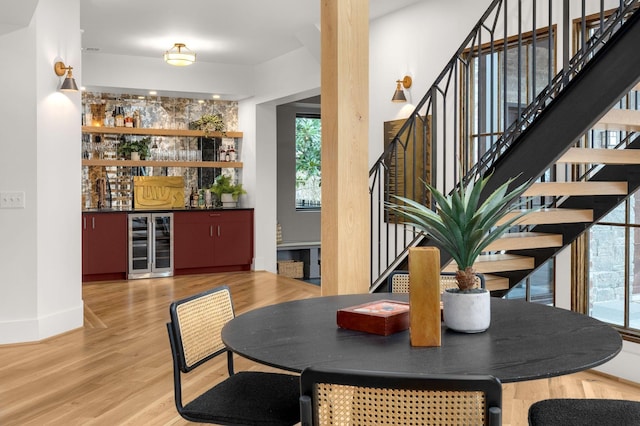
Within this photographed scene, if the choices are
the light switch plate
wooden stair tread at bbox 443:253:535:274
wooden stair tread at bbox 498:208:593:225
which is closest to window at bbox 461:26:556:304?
wooden stair tread at bbox 443:253:535:274

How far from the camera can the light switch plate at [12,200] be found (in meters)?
5.21

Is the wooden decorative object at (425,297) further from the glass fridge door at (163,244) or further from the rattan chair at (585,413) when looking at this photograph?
the glass fridge door at (163,244)

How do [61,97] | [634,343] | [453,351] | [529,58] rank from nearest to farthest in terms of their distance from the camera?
[453,351]
[634,343]
[529,58]
[61,97]

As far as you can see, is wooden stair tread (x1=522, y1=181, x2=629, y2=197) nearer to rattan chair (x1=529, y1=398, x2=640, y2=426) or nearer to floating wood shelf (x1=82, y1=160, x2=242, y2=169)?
rattan chair (x1=529, y1=398, x2=640, y2=426)

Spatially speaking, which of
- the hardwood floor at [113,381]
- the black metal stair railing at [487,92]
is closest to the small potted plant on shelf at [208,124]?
the hardwood floor at [113,381]

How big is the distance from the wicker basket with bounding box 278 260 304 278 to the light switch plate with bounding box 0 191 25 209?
5487 mm

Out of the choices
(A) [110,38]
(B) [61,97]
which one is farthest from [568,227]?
(A) [110,38]

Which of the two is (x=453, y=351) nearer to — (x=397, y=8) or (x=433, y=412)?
(x=433, y=412)

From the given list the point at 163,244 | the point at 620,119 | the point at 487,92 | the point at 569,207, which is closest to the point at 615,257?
the point at 569,207

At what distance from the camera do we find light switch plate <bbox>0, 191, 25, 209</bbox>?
521cm

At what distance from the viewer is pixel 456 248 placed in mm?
2141

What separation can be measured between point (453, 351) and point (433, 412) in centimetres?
48

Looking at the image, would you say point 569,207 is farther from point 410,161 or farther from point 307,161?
point 307,161

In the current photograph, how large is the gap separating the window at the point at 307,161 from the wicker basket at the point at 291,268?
1.11 m
